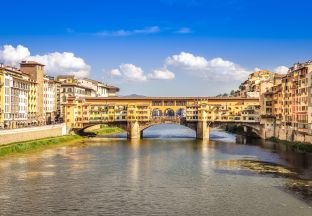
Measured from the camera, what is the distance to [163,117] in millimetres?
98625

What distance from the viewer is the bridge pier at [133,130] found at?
9400 centimetres

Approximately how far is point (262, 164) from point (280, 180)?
10.9 metres

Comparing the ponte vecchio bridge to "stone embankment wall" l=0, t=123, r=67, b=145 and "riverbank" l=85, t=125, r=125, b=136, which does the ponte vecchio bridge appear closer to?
"stone embankment wall" l=0, t=123, r=67, b=145

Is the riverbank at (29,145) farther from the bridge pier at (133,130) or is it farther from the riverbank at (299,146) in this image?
the riverbank at (299,146)

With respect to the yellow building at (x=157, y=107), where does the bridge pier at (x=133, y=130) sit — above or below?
below

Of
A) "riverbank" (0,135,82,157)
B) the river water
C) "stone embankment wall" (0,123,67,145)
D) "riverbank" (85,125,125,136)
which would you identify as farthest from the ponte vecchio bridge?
the river water

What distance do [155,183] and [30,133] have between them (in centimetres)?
3708

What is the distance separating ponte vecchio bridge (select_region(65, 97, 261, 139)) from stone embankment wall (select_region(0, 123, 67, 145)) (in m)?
6.34

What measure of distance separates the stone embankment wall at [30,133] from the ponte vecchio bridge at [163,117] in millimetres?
6342

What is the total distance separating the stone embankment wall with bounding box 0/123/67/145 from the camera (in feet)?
209

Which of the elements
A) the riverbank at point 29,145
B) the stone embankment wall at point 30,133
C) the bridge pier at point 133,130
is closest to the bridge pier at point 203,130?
the bridge pier at point 133,130

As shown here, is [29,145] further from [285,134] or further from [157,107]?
[285,134]

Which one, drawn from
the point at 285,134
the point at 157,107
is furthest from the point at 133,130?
the point at 285,134

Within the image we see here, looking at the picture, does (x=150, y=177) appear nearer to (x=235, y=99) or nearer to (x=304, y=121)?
(x=304, y=121)
